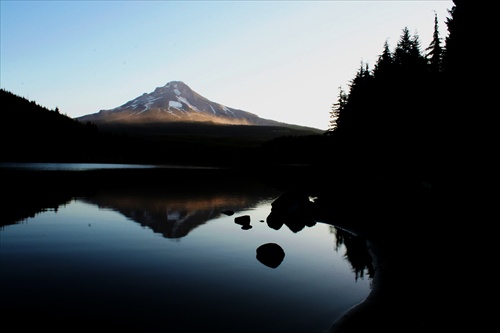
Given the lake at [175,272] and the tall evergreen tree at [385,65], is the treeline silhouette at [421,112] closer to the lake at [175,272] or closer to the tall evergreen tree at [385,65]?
the tall evergreen tree at [385,65]

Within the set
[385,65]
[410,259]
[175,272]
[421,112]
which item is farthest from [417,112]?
[175,272]

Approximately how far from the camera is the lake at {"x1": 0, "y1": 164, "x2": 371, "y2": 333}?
42.9 feet

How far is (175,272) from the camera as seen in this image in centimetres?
1873

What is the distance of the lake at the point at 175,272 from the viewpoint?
13086 millimetres

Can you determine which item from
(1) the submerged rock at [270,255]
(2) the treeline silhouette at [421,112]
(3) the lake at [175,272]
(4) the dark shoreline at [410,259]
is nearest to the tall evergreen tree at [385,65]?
(2) the treeline silhouette at [421,112]

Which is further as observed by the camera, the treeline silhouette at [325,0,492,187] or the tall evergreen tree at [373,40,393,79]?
the tall evergreen tree at [373,40,393,79]

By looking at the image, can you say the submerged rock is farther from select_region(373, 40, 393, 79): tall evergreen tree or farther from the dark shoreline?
select_region(373, 40, 393, 79): tall evergreen tree

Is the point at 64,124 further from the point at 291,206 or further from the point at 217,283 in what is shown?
the point at 217,283

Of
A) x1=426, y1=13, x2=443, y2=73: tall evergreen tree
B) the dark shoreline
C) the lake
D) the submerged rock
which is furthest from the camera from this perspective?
x1=426, y1=13, x2=443, y2=73: tall evergreen tree

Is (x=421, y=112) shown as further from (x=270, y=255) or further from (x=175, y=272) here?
(x=175, y=272)

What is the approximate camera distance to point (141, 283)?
660 inches

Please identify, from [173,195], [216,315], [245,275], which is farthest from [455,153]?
[173,195]

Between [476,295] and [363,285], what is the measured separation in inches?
318

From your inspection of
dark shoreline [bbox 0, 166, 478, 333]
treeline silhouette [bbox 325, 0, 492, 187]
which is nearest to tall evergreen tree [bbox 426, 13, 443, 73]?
treeline silhouette [bbox 325, 0, 492, 187]
